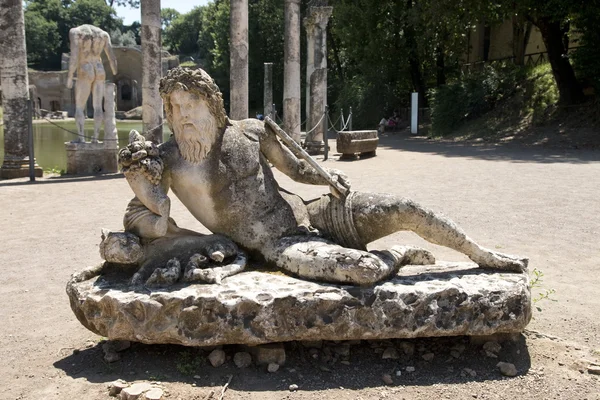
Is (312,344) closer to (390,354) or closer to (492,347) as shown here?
(390,354)

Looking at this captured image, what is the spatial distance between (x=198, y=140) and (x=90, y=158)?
424 inches

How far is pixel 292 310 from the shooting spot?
132 inches

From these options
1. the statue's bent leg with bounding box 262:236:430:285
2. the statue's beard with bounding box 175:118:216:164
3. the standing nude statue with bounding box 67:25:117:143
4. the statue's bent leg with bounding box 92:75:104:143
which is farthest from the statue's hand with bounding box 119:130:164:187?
the statue's bent leg with bounding box 92:75:104:143

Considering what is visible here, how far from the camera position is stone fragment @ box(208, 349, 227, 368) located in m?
3.49

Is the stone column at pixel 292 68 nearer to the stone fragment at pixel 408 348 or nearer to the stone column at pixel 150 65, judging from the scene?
the stone column at pixel 150 65

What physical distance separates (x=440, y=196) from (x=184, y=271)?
22.9ft

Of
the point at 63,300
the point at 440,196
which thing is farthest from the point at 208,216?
the point at 440,196

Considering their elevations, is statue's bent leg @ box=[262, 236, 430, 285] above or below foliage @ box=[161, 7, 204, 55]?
below

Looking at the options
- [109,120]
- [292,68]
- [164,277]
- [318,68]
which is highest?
[318,68]

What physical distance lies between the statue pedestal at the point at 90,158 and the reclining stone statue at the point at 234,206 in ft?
34.6

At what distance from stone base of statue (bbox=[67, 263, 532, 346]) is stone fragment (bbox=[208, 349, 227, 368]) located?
16 cm

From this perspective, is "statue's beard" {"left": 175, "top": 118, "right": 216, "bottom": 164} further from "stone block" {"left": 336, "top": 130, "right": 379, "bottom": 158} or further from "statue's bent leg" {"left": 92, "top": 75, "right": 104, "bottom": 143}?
"stone block" {"left": 336, "top": 130, "right": 379, "bottom": 158}

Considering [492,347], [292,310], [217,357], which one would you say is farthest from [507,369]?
[217,357]

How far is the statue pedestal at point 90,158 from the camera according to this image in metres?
13.6
